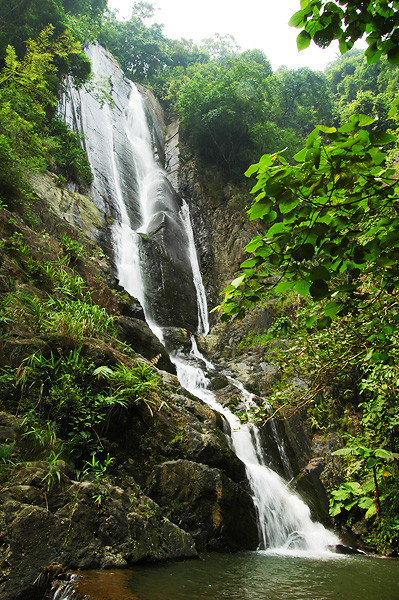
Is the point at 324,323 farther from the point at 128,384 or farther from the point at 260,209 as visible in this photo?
→ the point at 128,384

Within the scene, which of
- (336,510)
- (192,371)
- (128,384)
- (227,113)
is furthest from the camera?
(227,113)

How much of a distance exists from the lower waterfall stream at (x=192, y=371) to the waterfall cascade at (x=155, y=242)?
0.02m

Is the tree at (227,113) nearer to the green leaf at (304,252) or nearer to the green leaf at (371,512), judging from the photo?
the green leaf at (371,512)

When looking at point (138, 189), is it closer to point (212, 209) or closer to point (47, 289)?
point (212, 209)

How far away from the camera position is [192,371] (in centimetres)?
1034

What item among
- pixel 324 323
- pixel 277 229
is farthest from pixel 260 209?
pixel 324 323

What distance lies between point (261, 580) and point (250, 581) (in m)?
0.16

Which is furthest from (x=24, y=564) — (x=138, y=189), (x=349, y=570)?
(x=138, y=189)

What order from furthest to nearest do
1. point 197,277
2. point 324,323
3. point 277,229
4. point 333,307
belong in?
1. point 197,277
2. point 324,323
3. point 333,307
4. point 277,229

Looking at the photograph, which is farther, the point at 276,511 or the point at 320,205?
the point at 276,511

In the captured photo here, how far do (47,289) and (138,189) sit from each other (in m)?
13.0

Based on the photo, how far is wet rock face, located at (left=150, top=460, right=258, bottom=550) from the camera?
448 centimetres

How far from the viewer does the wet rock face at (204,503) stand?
4480 mm

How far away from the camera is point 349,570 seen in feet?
13.6
